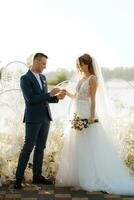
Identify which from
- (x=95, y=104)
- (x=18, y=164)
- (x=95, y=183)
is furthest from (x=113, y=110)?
(x=18, y=164)

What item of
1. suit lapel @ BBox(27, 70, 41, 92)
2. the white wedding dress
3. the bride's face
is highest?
the bride's face

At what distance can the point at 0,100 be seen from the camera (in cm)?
536

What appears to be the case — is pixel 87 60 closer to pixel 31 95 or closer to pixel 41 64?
pixel 41 64

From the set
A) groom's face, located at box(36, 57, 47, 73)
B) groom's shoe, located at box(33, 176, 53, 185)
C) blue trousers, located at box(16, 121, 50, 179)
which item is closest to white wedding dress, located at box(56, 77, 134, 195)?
groom's shoe, located at box(33, 176, 53, 185)

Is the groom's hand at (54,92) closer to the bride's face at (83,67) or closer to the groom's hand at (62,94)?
the groom's hand at (62,94)

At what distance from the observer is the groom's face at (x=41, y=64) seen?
4.81 meters

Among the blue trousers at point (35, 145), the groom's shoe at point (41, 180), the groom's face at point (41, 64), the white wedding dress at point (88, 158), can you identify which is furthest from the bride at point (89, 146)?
the groom's face at point (41, 64)

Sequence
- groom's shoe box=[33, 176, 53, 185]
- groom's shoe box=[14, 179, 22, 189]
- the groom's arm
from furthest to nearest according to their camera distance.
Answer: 1. groom's shoe box=[33, 176, 53, 185]
2. groom's shoe box=[14, 179, 22, 189]
3. the groom's arm

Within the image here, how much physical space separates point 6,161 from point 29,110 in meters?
0.77

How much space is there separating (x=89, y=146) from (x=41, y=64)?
1.04m

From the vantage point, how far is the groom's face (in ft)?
15.8

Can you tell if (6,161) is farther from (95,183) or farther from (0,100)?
(95,183)

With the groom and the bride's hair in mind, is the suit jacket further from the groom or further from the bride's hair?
the bride's hair

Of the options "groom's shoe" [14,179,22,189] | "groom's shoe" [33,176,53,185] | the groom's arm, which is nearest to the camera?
the groom's arm
